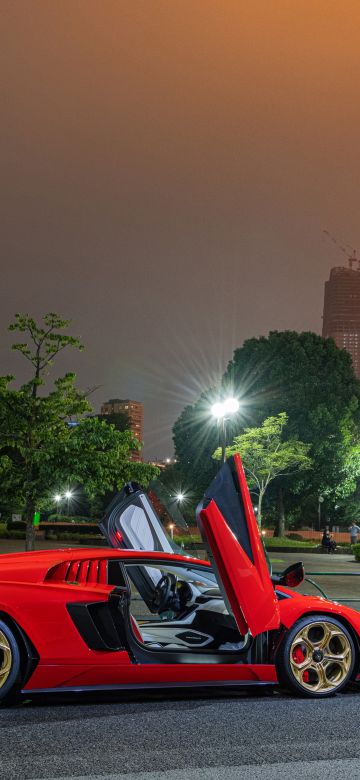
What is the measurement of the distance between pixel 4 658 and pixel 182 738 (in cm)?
143

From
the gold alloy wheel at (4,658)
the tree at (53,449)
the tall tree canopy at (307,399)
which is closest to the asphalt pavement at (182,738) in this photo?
the gold alloy wheel at (4,658)

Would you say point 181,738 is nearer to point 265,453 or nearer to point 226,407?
point 226,407

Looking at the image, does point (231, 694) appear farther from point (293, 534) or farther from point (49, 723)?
point (293, 534)

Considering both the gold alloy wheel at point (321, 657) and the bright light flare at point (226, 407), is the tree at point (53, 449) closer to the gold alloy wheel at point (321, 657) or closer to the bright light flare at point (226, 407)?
the bright light flare at point (226, 407)

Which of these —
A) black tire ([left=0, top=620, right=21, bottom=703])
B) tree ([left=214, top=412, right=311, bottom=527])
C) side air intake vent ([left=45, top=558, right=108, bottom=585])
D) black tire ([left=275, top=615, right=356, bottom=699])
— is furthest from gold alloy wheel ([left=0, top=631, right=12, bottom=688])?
tree ([left=214, top=412, right=311, bottom=527])

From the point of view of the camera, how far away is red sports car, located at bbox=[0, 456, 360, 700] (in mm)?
6383

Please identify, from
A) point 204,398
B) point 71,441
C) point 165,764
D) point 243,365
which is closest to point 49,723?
point 165,764

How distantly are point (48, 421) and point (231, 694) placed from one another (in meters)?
16.2

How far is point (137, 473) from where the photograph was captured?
76.3ft

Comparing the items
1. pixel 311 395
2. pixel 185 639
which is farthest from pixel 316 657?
pixel 311 395

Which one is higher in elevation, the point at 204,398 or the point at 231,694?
the point at 204,398

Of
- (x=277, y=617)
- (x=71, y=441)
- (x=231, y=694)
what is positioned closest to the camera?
(x=277, y=617)

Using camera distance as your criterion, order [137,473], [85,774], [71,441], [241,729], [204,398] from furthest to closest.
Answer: [204,398]
[137,473]
[71,441]
[241,729]
[85,774]

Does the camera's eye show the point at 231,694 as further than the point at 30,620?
Yes
